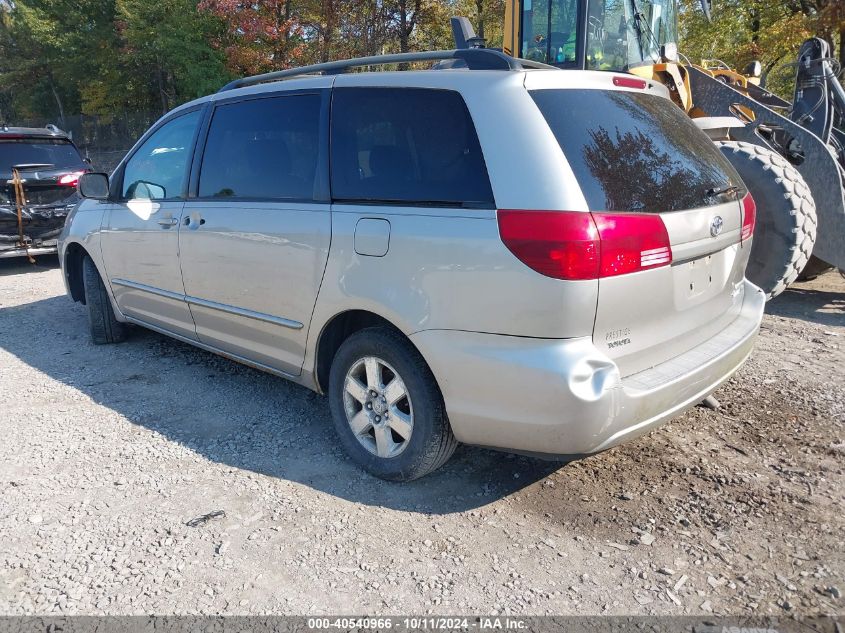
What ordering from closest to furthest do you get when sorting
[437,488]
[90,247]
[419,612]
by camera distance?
[419,612] → [437,488] → [90,247]

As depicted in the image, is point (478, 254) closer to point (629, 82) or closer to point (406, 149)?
point (406, 149)

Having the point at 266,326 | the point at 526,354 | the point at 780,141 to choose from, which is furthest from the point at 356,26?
the point at 526,354

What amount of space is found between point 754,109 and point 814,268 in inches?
63.8

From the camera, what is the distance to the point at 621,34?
21.5 feet

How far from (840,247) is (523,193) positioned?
4.23 m

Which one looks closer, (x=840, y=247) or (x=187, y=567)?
(x=187, y=567)

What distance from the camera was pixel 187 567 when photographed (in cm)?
262

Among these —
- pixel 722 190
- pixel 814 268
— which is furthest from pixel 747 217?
pixel 814 268

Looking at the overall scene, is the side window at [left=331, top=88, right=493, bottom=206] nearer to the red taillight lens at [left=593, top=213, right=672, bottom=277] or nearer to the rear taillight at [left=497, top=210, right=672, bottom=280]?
the rear taillight at [left=497, top=210, right=672, bottom=280]

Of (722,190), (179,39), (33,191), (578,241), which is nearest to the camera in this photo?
(578,241)

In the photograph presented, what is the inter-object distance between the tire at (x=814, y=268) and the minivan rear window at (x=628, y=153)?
12.2ft

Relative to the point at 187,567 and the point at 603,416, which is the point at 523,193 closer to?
the point at 603,416

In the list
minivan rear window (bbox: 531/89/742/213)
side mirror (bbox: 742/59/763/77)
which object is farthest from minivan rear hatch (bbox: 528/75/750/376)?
side mirror (bbox: 742/59/763/77)

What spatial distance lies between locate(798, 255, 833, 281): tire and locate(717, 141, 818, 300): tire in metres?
A: 1.00
